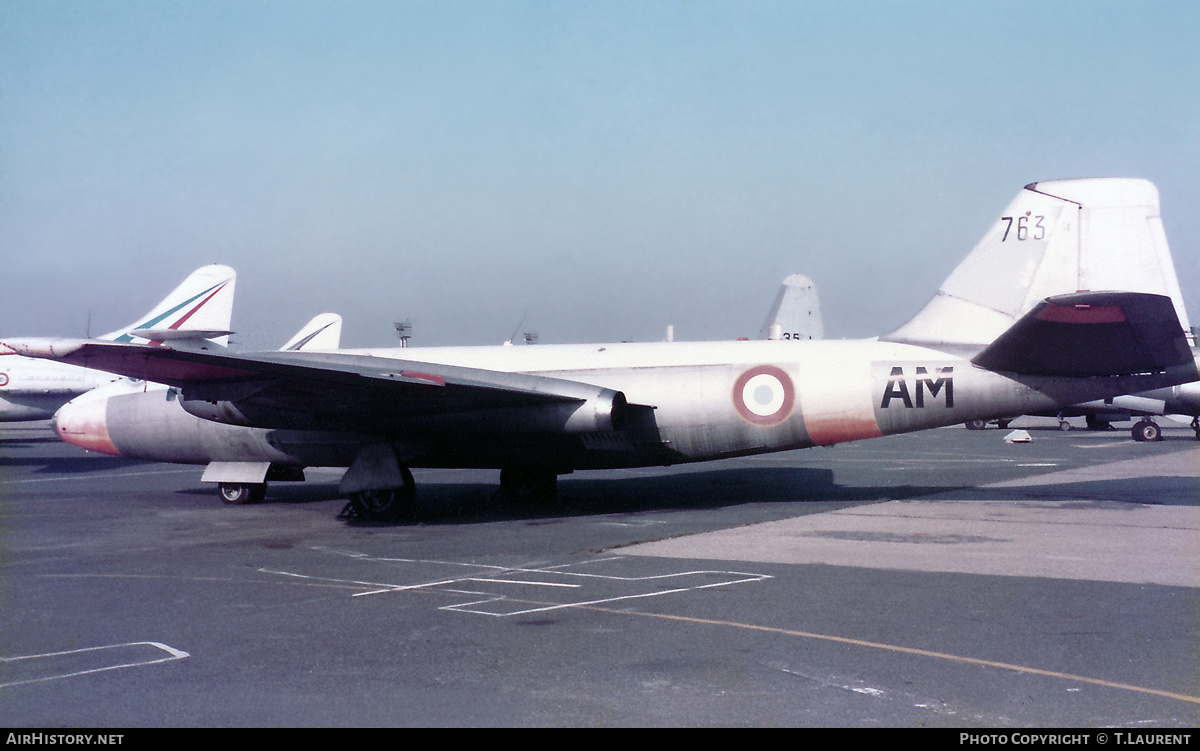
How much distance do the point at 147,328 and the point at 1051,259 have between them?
30031 mm

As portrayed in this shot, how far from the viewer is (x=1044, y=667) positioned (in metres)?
6.88

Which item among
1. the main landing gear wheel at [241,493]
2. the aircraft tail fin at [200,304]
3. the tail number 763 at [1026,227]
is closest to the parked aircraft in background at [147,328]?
the aircraft tail fin at [200,304]

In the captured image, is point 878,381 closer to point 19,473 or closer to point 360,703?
point 360,703

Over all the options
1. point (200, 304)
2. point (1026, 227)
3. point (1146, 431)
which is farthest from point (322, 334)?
point (1146, 431)

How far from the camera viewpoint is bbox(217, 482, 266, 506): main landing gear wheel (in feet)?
63.4

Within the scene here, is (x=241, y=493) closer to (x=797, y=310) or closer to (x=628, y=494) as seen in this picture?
(x=628, y=494)

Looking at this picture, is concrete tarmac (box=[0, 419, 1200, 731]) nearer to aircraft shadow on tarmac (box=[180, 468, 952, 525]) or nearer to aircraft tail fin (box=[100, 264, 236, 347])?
aircraft shadow on tarmac (box=[180, 468, 952, 525])

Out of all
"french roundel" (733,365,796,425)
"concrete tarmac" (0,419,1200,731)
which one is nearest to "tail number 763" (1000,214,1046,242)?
"french roundel" (733,365,796,425)

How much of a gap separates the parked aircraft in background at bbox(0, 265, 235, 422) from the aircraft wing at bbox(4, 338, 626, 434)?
16.9 meters

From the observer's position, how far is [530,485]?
1873 cm

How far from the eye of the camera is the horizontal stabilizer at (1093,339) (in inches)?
506

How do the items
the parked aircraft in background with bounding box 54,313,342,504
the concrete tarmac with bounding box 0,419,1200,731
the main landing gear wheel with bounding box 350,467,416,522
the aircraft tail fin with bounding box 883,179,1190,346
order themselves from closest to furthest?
the concrete tarmac with bounding box 0,419,1200,731 < the aircraft tail fin with bounding box 883,179,1190,346 < the main landing gear wheel with bounding box 350,467,416,522 < the parked aircraft in background with bounding box 54,313,342,504
